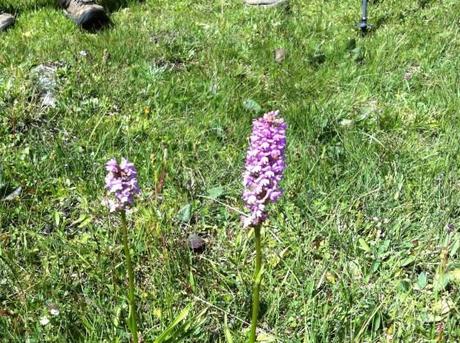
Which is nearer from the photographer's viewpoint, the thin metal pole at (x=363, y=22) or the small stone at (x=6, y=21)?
the thin metal pole at (x=363, y=22)

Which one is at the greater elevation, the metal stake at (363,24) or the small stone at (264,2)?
the metal stake at (363,24)

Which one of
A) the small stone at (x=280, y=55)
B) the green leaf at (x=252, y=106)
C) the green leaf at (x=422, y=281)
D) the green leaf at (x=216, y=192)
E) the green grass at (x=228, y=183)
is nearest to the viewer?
the green grass at (x=228, y=183)

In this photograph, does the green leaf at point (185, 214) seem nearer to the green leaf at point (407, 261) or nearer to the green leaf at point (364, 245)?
the green leaf at point (364, 245)

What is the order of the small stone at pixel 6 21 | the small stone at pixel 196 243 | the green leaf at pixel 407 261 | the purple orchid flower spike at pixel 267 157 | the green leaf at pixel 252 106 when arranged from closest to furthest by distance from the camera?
the purple orchid flower spike at pixel 267 157, the green leaf at pixel 407 261, the small stone at pixel 196 243, the green leaf at pixel 252 106, the small stone at pixel 6 21

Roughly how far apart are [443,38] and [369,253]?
331 cm

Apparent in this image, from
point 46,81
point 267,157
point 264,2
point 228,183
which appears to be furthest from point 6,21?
point 267,157

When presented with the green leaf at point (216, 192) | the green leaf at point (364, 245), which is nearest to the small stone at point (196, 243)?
the green leaf at point (216, 192)

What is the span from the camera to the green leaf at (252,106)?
455 cm

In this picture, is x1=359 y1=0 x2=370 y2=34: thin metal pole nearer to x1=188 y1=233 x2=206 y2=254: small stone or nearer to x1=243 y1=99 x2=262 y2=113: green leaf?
x1=243 y1=99 x2=262 y2=113: green leaf

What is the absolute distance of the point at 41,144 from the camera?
397cm

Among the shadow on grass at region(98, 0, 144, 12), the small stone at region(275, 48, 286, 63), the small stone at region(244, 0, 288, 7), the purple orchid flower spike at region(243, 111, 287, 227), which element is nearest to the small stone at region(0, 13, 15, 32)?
the shadow on grass at region(98, 0, 144, 12)

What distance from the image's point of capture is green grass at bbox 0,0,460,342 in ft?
9.35

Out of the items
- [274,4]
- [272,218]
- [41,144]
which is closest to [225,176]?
[272,218]

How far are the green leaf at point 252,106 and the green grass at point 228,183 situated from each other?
0.20ft
